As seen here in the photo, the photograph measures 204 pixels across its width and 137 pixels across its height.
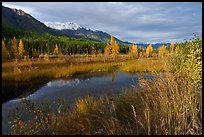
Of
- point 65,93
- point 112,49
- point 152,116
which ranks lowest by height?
point 65,93

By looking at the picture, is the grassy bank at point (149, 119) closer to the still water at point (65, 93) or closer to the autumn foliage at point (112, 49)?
the still water at point (65, 93)

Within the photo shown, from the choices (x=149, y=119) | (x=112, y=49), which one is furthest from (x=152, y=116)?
(x=112, y=49)

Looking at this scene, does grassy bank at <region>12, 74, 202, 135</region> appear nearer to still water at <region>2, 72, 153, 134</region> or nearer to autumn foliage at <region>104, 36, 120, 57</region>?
still water at <region>2, 72, 153, 134</region>

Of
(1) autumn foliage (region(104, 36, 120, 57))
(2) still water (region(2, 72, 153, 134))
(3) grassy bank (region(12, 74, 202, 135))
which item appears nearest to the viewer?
(3) grassy bank (region(12, 74, 202, 135))

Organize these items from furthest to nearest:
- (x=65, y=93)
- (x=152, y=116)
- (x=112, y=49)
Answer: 1. (x=112, y=49)
2. (x=65, y=93)
3. (x=152, y=116)

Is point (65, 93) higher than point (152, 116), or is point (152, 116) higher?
point (152, 116)

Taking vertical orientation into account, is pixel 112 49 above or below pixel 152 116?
above

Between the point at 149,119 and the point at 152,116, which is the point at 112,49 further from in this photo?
the point at 149,119

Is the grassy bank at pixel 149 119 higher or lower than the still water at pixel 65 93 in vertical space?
higher

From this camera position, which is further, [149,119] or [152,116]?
[152,116]

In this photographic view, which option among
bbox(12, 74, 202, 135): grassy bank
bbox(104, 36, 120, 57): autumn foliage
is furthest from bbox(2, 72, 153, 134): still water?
bbox(104, 36, 120, 57): autumn foliage

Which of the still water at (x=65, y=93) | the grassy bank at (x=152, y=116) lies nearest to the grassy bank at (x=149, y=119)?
the grassy bank at (x=152, y=116)

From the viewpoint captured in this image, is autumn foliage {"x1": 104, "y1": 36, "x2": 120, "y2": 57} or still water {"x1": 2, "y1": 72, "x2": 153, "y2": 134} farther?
autumn foliage {"x1": 104, "y1": 36, "x2": 120, "y2": 57}

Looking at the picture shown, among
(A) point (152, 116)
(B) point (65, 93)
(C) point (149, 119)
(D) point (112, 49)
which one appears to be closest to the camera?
(C) point (149, 119)
